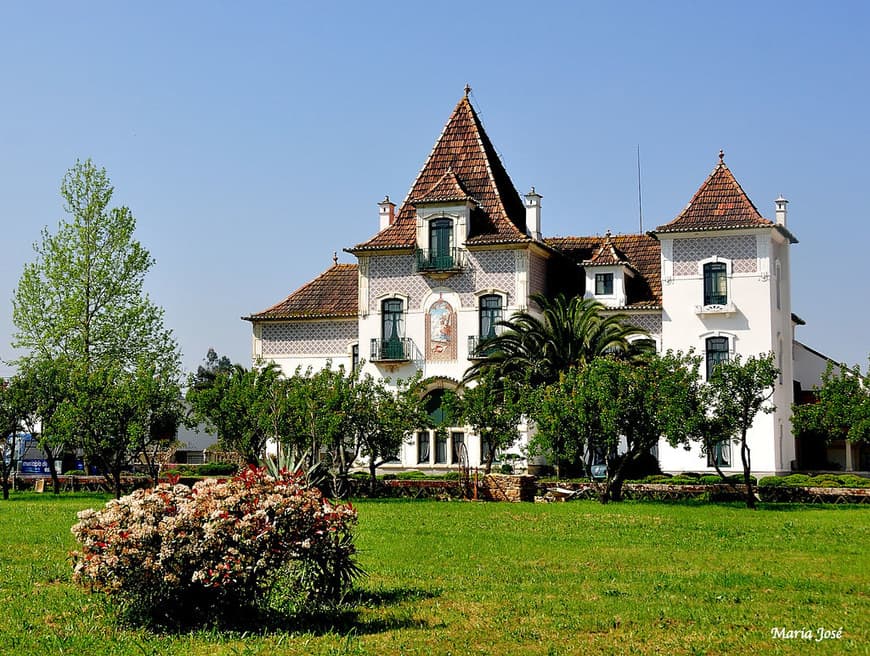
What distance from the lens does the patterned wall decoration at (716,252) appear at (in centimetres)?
4469

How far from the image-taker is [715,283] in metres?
45.2

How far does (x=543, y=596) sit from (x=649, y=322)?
33.0m

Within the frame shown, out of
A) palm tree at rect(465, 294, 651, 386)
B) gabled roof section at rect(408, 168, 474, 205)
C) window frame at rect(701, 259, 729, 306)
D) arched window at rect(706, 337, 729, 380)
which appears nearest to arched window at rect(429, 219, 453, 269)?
gabled roof section at rect(408, 168, 474, 205)

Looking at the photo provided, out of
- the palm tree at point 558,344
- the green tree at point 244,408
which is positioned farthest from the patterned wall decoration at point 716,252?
the green tree at point 244,408

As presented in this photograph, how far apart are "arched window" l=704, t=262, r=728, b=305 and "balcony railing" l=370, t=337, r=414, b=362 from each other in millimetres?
11617

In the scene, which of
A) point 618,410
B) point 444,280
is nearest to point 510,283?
point 444,280

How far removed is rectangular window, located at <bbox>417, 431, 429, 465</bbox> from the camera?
155 feet

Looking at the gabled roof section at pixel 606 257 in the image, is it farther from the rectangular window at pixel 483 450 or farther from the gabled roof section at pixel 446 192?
the rectangular window at pixel 483 450

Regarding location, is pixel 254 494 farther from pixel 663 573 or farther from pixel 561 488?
pixel 561 488

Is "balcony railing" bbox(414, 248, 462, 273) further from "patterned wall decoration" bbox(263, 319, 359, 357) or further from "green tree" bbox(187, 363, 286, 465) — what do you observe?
"green tree" bbox(187, 363, 286, 465)

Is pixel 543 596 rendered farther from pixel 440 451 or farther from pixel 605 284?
pixel 605 284

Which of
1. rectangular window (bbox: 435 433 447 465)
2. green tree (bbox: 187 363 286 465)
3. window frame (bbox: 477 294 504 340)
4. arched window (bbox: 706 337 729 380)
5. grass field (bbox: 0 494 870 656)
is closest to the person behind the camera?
grass field (bbox: 0 494 870 656)

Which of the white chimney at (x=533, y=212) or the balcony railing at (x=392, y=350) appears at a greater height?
the white chimney at (x=533, y=212)

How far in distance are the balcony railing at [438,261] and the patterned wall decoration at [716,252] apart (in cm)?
845
